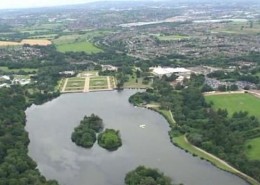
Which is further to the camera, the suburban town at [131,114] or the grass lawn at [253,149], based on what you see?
the grass lawn at [253,149]

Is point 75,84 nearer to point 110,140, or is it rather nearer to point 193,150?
point 110,140

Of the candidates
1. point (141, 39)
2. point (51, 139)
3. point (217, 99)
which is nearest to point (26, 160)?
point (51, 139)

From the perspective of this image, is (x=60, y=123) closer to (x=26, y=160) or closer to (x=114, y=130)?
(x=114, y=130)

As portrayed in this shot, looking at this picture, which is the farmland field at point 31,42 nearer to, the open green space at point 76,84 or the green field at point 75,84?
the green field at point 75,84

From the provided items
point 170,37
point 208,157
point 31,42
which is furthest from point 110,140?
point 170,37

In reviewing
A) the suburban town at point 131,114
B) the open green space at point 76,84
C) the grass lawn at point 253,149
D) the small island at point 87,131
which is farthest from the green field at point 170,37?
the grass lawn at point 253,149

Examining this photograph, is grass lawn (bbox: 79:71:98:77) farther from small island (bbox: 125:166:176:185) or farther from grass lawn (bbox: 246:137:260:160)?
small island (bbox: 125:166:176:185)
